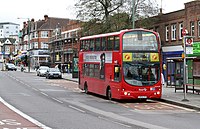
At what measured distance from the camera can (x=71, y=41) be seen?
77.8 meters

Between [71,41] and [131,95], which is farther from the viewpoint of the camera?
[71,41]

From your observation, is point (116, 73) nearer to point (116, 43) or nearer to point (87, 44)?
point (116, 43)

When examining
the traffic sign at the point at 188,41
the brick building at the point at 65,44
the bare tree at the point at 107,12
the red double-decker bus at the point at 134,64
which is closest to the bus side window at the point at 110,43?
the red double-decker bus at the point at 134,64

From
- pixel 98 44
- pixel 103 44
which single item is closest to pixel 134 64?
pixel 103 44

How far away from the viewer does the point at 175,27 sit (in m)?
Result: 44.7

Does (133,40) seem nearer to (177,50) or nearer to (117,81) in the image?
(117,81)

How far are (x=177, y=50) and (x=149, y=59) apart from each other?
21.2m

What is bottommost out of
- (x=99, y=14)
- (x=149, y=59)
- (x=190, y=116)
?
(x=190, y=116)

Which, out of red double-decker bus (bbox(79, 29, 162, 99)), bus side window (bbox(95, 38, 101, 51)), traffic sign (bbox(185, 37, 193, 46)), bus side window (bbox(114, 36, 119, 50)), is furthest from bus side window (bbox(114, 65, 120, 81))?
traffic sign (bbox(185, 37, 193, 46))

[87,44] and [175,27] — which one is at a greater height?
[175,27]

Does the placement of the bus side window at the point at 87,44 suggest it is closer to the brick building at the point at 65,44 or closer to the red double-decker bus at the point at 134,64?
the red double-decker bus at the point at 134,64

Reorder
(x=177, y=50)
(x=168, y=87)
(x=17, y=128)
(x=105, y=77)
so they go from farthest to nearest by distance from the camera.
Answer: (x=177, y=50), (x=168, y=87), (x=105, y=77), (x=17, y=128)

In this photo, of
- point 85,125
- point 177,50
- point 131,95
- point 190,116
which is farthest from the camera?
point 177,50

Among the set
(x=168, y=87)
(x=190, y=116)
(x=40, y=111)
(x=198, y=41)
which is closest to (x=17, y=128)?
(x=40, y=111)
